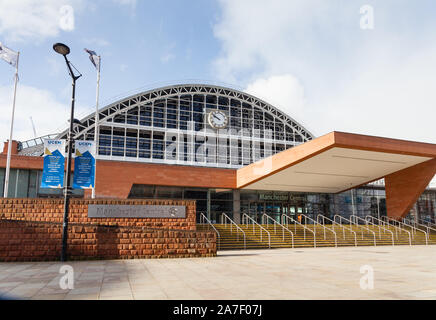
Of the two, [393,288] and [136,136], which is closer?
[393,288]

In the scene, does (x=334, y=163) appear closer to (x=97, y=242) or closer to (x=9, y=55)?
(x=97, y=242)

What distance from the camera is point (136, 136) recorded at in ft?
116

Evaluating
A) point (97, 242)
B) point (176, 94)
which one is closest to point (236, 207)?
point (176, 94)

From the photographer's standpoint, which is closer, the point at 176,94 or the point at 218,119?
the point at 176,94

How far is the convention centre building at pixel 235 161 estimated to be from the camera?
2283 cm

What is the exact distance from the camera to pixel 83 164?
540 inches

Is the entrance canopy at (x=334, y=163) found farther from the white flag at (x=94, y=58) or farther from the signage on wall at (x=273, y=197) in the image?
the white flag at (x=94, y=58)

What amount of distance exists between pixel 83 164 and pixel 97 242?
3.22 metres

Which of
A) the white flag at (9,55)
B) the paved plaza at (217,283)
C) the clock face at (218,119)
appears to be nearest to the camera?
the paved plaza at (217,283)

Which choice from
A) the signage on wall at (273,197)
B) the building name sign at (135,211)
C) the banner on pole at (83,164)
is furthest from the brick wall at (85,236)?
the signage on wall at (273,197)

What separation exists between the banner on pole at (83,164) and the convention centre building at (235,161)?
9.43 m
